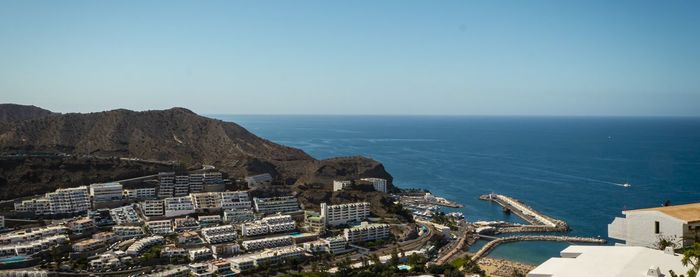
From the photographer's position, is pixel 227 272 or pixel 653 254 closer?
pixel 653 254

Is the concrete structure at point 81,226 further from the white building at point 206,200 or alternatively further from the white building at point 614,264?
the white building at point 614,264

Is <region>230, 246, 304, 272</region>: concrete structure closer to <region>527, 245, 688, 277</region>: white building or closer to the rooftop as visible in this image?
<region>527, 245, 688, 277</region>: white building

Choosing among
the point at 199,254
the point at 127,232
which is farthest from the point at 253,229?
the point at 127,232

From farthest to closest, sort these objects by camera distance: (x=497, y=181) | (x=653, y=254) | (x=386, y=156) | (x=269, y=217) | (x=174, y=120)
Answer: (x=386, y=156), (x=174, y=120), (x=497, y=181), (x=269, y=217), (x=653, y=254)

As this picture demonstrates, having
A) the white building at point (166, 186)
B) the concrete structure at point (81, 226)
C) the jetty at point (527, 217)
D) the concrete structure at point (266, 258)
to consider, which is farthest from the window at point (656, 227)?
the white building at point (166, 186)

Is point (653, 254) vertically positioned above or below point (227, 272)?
above

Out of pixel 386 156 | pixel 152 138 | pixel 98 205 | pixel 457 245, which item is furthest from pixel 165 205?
pixel 386 156

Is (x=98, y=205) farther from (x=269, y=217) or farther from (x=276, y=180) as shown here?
(x=276, y=180)
